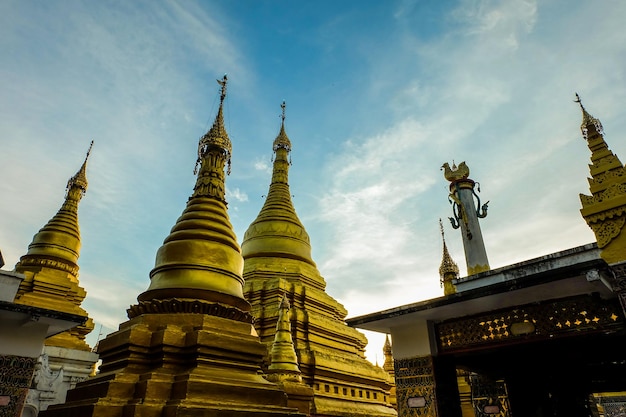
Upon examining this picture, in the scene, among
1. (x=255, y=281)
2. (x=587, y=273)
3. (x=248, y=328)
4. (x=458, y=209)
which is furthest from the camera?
(x=255, y=281)

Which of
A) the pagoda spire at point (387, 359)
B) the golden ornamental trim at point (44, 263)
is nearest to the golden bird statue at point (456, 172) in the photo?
the pagoda spire at point (387, 359)

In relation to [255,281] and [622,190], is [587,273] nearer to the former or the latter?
[622,190]

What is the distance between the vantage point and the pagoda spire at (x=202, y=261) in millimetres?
7242

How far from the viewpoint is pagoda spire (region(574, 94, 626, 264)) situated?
643cm

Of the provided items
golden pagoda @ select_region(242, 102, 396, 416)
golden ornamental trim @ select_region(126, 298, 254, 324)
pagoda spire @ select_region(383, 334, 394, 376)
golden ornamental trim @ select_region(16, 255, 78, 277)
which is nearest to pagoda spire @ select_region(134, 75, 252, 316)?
golden ornamental trim @ select_region(126, 298, 254, 324)

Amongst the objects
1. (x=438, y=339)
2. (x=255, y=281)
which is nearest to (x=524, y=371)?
(x=438, y=339)

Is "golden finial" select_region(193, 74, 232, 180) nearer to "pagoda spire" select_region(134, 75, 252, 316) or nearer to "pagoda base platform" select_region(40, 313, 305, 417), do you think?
"pagoda spire" select_region(134, 75, 252, 316)

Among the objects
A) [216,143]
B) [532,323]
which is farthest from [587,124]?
[216,143]

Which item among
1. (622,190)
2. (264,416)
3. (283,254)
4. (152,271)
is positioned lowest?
(264,416)

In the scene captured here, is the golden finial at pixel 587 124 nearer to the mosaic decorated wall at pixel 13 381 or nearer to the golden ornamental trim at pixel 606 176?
the golden ornamental trim at pixel 606 176

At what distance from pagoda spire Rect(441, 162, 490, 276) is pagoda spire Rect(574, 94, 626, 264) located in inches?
190

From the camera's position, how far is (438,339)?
26.1 feet

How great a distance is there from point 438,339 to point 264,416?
3.75 meters

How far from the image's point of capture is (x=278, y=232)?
72.3 feet
